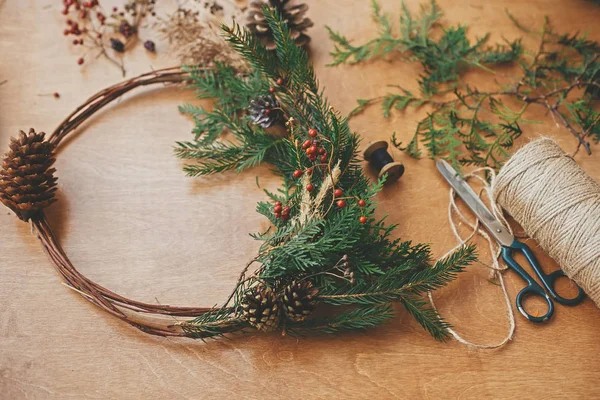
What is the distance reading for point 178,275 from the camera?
3.58ft

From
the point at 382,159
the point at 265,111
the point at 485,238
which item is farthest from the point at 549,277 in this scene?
the point at 265,111

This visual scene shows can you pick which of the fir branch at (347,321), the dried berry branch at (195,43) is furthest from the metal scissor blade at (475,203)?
the dried berry branch at (195,43)

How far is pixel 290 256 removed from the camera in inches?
37.9

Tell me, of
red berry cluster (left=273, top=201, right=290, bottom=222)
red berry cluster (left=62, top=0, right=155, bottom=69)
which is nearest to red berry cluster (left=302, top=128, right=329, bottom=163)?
red berry cluster (left=273, top=201, right=290, bottom=222)

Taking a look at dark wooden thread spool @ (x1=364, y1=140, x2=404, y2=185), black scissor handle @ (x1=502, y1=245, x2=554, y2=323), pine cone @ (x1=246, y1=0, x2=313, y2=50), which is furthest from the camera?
pine cone @ (x1=246, y1=0, x2=313, y2=50)

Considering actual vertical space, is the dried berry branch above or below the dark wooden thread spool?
above

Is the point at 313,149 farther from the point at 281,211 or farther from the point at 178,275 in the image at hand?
the point at 178,275

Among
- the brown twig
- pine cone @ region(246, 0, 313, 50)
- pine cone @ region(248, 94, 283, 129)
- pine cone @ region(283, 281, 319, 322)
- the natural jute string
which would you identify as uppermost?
pine cone @ region(246, 0, 313, 50)

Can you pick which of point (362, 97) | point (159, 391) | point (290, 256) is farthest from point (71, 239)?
point (362, 97)

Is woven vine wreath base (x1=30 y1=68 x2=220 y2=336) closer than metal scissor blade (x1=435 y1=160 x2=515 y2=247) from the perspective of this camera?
Yes

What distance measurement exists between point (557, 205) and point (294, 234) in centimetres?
Answer: 53

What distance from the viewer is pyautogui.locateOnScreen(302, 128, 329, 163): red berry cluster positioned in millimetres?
1005

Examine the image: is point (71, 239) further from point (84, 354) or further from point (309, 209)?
point (309, 209)

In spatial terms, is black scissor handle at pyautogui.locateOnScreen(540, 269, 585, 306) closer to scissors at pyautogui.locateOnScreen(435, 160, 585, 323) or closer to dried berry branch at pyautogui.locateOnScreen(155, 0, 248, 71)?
scissors at pyautogui.locateOnScreen(435, 160, 585, 323)
